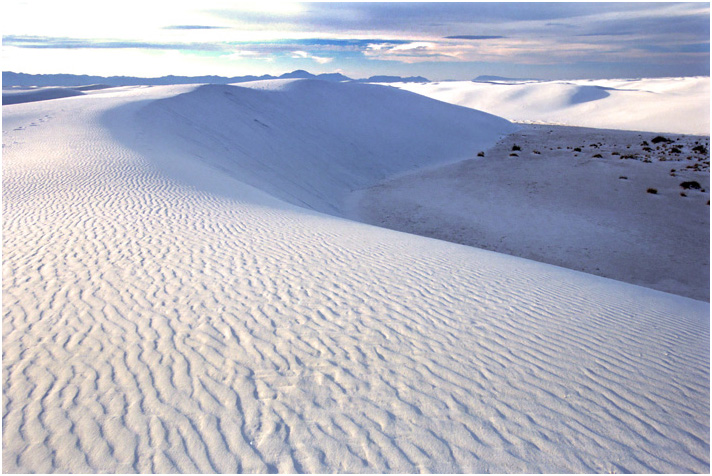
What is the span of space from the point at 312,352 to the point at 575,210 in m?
14.4

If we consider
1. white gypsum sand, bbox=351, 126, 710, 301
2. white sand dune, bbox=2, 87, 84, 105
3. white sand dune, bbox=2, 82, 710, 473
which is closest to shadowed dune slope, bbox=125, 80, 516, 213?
white gypsum sand, bbox=351, 126, 710, 301

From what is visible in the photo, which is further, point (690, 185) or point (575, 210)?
point (690, 185)

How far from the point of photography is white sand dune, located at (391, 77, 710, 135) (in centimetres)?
4756

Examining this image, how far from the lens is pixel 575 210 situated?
1565 cm

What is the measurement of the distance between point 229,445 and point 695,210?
18.1 metres

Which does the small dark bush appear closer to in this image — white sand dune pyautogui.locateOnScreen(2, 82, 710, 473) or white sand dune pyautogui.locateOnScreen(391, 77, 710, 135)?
white sand dune pyautogui.locateOnScreen(2, 82, 710, 473)

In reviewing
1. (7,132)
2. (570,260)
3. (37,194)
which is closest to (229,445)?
(37,194)

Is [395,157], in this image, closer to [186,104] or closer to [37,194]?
[186,104]

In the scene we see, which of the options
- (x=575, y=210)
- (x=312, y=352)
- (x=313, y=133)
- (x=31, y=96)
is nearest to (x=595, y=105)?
(x=313, y=133)

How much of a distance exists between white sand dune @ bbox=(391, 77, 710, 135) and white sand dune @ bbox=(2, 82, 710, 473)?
47.6m

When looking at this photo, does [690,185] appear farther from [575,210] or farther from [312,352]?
[312,352]

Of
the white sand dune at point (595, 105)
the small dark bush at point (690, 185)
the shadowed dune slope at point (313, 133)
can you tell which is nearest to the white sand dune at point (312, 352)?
the shadowed dune slope at point (313, 133)

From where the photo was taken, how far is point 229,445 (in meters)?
3.00

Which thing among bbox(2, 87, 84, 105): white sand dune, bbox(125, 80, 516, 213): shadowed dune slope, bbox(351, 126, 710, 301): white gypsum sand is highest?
bbox(2, 87, 84, 105): white sand dune
